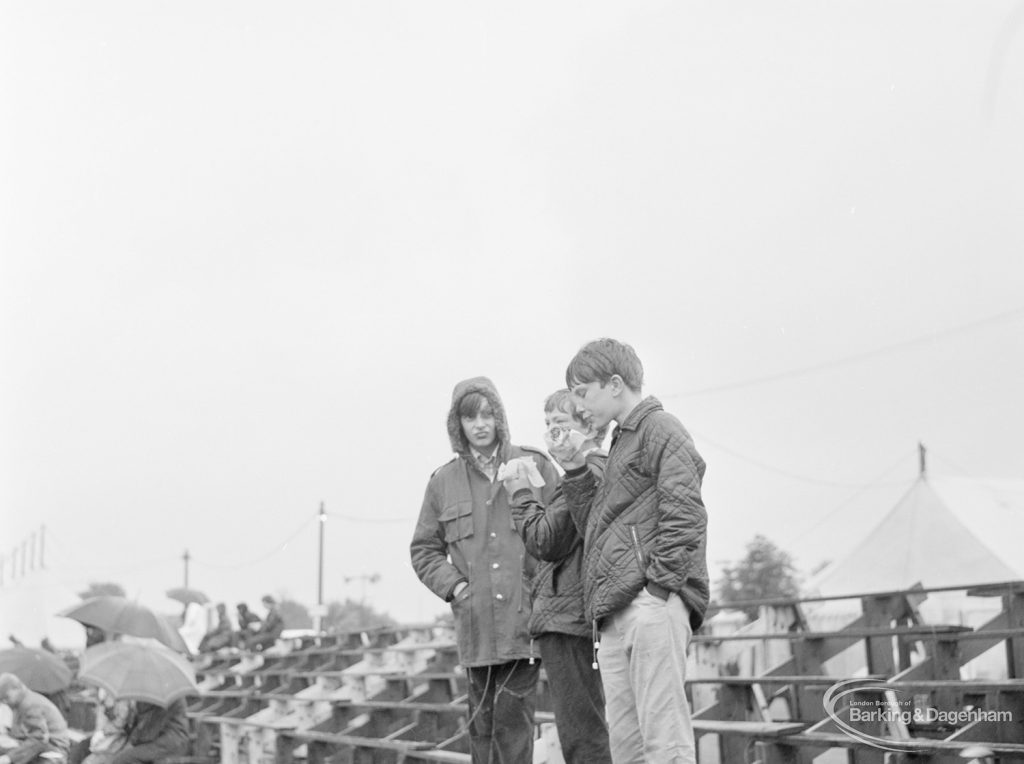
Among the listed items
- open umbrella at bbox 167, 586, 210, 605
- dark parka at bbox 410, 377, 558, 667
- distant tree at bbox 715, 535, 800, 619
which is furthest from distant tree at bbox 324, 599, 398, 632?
dark parka at bbox 410, 377, 558, 667

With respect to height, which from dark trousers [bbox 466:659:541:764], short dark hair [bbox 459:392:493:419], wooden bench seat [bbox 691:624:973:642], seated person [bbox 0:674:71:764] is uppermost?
short dark hair [bbox 459:392:493:419]

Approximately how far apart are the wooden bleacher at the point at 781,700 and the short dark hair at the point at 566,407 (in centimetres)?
136

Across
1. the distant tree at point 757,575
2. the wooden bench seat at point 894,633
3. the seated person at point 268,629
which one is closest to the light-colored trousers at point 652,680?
the wooden bench seat at point 894,633

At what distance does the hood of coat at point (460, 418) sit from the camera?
14.1 ft

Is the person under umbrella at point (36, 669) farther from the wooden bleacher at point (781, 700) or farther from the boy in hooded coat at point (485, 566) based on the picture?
the boy in hooded coat at point (485, 566)

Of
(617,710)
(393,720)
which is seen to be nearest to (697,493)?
(617,710)

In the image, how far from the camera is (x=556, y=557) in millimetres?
3770

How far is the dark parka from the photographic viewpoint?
4109 millimetres

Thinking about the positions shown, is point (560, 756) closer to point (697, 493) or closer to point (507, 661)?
point (507, 661)

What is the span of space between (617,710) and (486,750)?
36.9 inches

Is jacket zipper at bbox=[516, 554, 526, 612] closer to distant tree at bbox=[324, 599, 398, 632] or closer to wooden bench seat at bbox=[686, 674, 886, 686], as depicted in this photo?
wooden bench seat at bbox=[686, 674, 886, 686]

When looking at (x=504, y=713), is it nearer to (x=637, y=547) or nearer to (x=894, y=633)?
(x=637, y=547)

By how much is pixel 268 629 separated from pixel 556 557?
13.6 m

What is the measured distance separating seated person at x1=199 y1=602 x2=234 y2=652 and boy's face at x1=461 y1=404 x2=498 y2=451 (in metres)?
13.9
